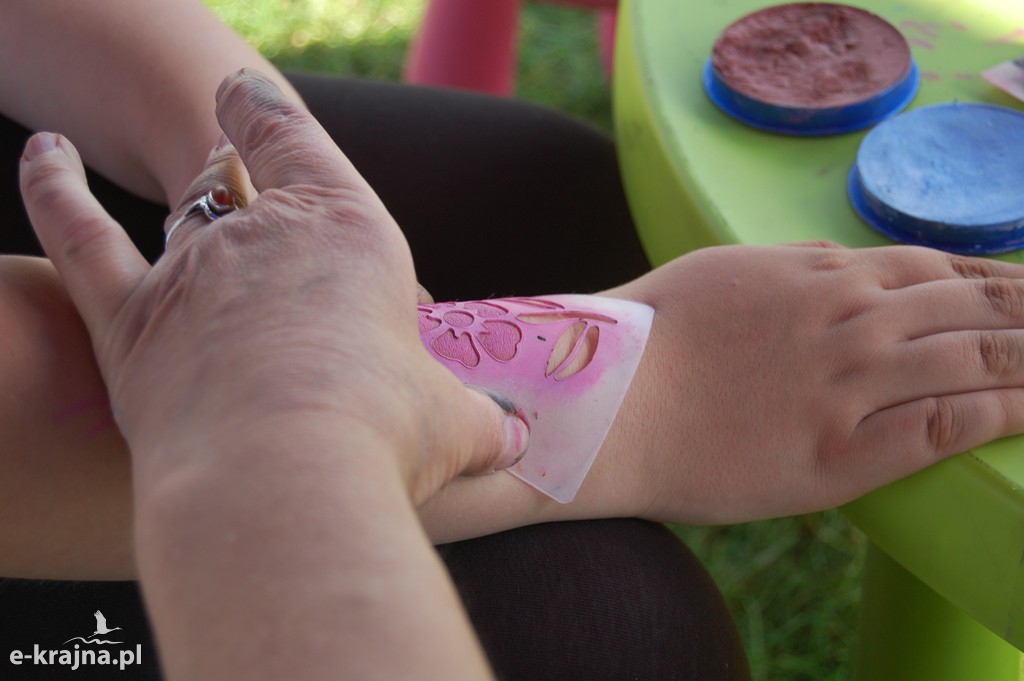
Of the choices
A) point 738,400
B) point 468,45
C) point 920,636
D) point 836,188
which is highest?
point 836,188

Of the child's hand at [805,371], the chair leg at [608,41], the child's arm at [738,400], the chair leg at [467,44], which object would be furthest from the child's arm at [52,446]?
the chair leg at [608,41]

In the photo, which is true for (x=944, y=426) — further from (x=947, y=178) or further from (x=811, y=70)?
(x=811, y=70)

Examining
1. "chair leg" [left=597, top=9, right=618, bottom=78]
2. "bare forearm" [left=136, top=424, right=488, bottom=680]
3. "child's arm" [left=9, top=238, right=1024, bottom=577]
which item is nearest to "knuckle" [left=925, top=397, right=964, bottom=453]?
"child's arm" [left=9, top=238, right=1024, bottom=577]

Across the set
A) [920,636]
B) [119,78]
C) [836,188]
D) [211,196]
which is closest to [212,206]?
[211,196]

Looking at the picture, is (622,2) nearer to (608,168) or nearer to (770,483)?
(608,168)

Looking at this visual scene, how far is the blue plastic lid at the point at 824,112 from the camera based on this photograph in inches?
29.5

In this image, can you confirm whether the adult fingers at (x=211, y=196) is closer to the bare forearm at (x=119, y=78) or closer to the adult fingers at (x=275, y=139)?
the adult fingers at (x=275, y=139)

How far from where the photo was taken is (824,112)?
29.5 inches

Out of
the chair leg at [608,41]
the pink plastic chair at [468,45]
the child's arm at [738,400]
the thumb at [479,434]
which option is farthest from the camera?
the chair leg at [608,41]

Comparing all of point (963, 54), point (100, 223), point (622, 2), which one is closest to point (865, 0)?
point (963, 54)

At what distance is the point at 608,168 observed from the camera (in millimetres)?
931

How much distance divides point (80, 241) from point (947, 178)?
0.56 meters

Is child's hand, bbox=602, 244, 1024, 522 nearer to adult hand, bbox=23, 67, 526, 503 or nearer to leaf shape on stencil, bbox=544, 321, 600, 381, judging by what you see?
leaf shape on stencil, bbox=544, 321, 600, 381

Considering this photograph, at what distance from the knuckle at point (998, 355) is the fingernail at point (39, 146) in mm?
563
